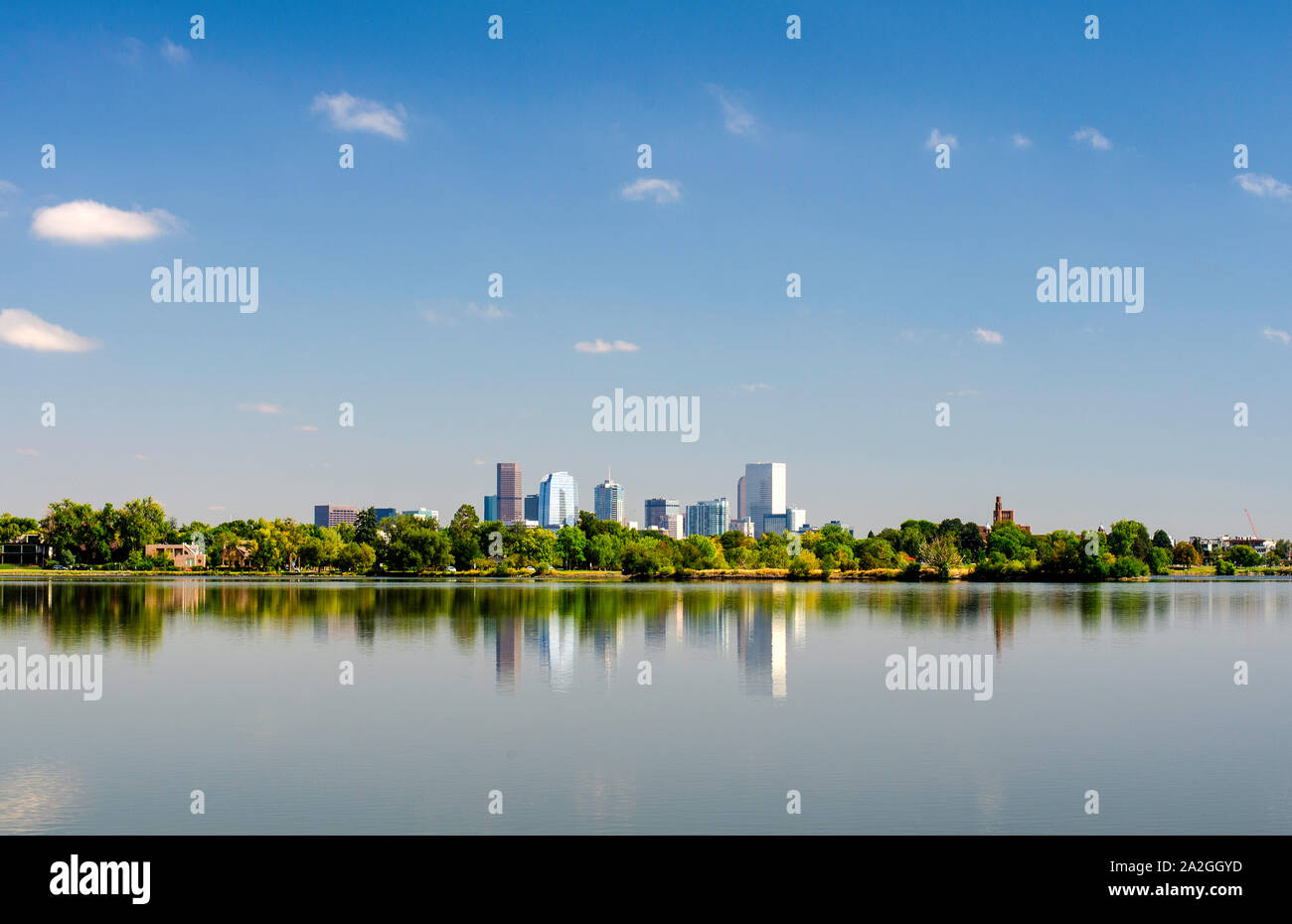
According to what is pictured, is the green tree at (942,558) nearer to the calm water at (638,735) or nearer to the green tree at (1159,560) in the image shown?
the green tree at (1159,560)

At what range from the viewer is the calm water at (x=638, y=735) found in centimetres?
1437

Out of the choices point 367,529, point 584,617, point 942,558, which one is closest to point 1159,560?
point 942,558

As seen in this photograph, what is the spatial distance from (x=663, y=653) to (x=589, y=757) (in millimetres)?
15313

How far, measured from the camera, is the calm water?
1437 cm

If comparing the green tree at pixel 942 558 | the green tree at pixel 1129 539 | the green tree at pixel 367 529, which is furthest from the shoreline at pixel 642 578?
the green tree at pixel 1129 539

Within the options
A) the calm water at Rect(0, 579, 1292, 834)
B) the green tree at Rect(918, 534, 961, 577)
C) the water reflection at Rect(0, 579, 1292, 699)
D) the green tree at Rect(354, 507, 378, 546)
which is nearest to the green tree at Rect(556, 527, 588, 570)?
the green tree at Rect(354, 507, 378, 546)

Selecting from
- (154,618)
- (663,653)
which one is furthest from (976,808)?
(154,618)

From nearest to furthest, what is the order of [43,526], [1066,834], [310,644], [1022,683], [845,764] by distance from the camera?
1. [1066,834]
2. [845,764]
3. [1022,683]
4. [310,644]
5. [43,526]

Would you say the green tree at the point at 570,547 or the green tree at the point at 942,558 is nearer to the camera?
the green tree at the point at 942,558

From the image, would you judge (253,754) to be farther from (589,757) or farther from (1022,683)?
(1022,683)

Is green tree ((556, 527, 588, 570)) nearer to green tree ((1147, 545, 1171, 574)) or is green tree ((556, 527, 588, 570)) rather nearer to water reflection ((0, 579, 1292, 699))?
water reflection ((0, 579, 1292, 699))

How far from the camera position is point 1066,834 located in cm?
1353

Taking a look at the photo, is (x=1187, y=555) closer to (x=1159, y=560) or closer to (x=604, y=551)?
(x=1159, y=560)

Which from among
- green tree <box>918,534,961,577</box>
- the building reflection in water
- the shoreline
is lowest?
the shoreline
